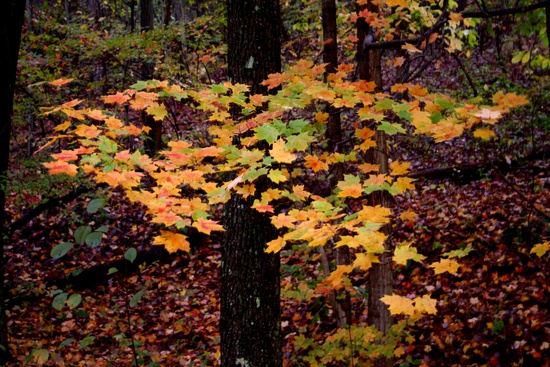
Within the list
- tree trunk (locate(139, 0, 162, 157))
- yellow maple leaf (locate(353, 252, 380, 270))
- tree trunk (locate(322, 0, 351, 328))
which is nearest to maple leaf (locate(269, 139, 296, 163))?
yellow maple leaf (locate(353, 252, 380, 270))

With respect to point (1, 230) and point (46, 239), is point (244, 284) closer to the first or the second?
point (1, 230)

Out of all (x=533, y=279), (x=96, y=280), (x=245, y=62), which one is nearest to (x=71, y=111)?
(x=245, y=62)

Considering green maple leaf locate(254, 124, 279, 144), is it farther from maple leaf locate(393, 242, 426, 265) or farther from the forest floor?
the forest floor

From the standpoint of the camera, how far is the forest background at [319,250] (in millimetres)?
4922

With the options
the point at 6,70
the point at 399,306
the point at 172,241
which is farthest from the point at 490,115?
the point at 6,70

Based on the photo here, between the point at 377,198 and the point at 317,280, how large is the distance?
7.70 feet

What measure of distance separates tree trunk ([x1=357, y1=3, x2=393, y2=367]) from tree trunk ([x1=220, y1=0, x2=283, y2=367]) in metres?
1.23

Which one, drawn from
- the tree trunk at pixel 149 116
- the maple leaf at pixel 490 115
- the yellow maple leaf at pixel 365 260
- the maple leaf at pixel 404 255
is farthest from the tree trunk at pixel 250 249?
the tree trunk at pixel 149 116

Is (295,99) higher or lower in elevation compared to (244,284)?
higher

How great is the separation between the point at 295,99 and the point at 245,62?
0.84 metres

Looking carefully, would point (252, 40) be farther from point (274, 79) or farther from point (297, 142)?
point (297, 142)

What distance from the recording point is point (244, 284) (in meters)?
3.93

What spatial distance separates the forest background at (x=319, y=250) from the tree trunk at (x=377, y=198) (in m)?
0.19

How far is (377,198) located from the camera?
4652mm
